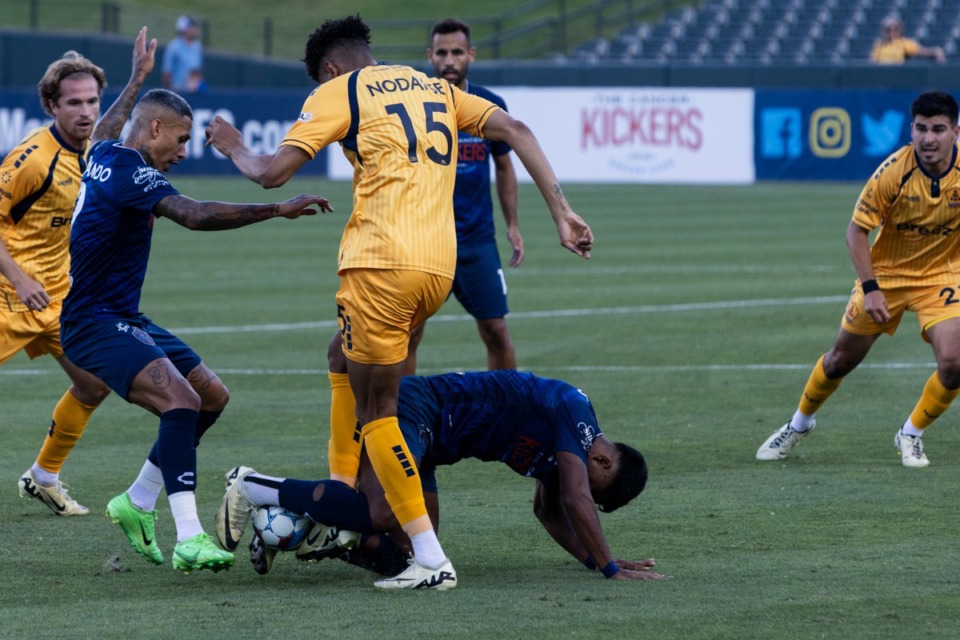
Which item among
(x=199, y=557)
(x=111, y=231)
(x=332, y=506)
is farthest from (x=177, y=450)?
(x=111, y=231)

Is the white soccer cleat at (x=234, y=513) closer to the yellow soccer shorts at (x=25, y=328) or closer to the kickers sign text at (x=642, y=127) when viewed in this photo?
the yellow soccer shorts at (x=25, y=328)

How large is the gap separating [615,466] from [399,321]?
3.63 feet

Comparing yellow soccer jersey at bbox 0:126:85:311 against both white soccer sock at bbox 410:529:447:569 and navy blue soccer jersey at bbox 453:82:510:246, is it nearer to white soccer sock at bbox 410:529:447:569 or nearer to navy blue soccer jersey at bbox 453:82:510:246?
white soccer sock at bbox 410:529:447:569

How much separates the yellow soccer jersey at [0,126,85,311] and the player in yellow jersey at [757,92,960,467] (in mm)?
3990

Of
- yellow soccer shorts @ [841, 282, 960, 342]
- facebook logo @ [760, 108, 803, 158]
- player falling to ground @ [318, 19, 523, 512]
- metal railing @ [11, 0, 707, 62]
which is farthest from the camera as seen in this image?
metal railing @ [11, 0, 707, 62]

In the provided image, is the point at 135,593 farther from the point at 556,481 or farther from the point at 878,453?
the point at 878,453

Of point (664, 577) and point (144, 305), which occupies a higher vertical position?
point (664, 577)

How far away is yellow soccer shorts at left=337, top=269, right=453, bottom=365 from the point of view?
6012 millimetres

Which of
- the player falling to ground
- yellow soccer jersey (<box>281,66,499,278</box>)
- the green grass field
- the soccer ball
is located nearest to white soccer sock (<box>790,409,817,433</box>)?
the green grass field

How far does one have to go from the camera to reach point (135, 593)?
19.6 feet

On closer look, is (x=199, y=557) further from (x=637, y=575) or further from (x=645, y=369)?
(x=645, y=369)

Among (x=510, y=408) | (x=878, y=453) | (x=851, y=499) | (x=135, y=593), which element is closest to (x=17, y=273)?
(x=135, y=593)

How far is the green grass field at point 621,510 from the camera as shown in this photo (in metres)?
5.50

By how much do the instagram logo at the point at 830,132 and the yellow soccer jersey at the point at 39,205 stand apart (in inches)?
972
